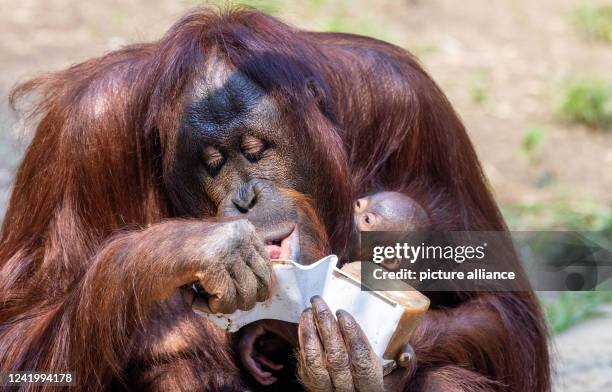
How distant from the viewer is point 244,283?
3.49 metres

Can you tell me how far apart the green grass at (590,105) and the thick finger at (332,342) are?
569 centimetres

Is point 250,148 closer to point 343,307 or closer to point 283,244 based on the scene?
point 283,244

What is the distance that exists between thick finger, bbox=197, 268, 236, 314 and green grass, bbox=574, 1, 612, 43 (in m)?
7.49

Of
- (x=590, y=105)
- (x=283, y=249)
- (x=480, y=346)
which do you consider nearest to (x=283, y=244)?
(x=283, y=249)

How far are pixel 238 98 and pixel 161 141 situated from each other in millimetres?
326

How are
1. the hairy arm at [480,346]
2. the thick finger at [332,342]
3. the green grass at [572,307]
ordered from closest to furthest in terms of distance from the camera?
the thick finger at [332,342] < the hairy arm at [480,346] < the green grass at [572,307]

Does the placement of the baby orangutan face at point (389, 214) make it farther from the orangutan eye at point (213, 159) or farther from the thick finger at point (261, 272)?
the thick finger at point (261, 272)

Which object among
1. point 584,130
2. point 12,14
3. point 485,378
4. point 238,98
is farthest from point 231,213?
point 12,14

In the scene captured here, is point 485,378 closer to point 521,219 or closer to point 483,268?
point 483,268

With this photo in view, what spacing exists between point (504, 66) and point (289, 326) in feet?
20.7

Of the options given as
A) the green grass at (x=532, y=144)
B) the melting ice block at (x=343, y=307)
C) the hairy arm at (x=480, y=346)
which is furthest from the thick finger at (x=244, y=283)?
the green grass at (x=532, y=144)

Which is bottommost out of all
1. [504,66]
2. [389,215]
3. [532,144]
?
[389,215]

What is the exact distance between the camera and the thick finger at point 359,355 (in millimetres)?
3604

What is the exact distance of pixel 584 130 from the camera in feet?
29.1
